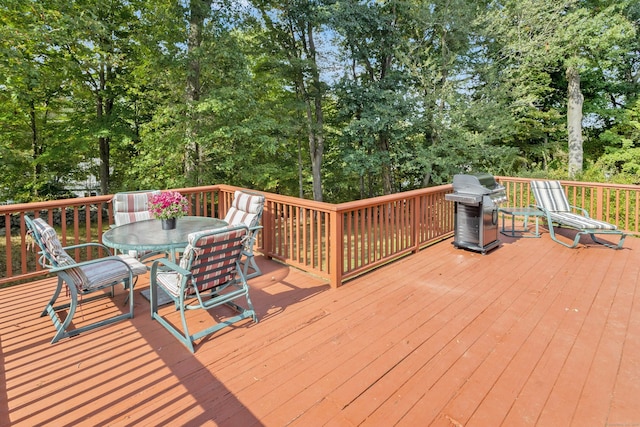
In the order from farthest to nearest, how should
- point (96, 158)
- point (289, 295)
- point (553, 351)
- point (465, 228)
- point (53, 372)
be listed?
1. point (96, 158)
2. point (465, 228)
3. point (289, 295)
4. point (553, 351)
5. point (53, 372)

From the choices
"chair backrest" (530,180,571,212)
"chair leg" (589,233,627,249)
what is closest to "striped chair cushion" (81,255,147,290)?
"chair backrest" (530,180,571,212)

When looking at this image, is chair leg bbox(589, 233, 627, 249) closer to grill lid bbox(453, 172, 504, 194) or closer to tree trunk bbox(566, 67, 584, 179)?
grill lid bbox(453, 172, 504, 194)

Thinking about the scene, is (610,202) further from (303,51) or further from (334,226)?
(303,51)

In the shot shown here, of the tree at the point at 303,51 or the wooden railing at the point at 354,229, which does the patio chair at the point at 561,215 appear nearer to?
the wooden railing at the point at 354,229

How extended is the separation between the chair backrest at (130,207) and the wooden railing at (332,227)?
0.87 ft

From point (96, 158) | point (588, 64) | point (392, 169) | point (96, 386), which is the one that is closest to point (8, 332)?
point (96, 386)

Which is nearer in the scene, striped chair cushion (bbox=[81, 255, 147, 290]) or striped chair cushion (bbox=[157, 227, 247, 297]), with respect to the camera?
striped chair cushion (bbox=[157, 227, 247, 297])

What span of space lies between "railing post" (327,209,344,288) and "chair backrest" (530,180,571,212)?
157 inches

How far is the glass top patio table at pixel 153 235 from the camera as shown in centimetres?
292

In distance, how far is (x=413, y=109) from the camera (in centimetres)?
1066

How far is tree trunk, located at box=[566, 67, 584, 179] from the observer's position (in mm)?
11859

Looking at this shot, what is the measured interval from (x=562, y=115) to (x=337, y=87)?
Result: 867cm

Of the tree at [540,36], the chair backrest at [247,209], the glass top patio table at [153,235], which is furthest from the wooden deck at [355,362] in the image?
the tree at [540,36]

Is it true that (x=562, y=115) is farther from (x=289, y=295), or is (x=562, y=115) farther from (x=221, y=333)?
(x=221, y=333)
